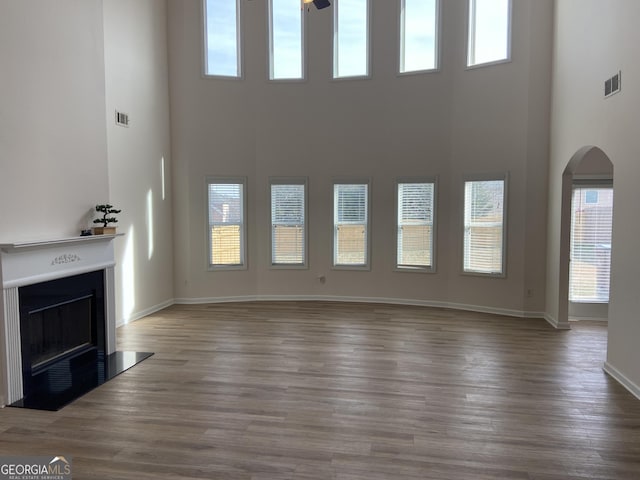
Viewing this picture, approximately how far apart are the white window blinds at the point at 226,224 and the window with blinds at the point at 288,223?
0.56 meters

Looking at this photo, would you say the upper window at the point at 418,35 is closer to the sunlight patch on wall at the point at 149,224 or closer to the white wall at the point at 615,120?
the white wall at the point at 615,120

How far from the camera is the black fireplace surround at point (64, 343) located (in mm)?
3783

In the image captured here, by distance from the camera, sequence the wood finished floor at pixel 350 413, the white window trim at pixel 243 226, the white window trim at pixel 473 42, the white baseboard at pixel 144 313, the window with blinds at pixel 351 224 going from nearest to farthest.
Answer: the wood finished floor at pixel 350 413 → the white baseboard at pixel 144 313 → the white window trim at pixel 473 42 → the white window trim at pixel 243 226 → the window with blinds at pixel 351 224

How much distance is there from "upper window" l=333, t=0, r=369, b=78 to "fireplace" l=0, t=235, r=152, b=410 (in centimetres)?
475

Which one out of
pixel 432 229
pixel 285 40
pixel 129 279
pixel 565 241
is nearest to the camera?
pixel 565 241

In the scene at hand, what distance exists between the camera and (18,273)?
12.0ft

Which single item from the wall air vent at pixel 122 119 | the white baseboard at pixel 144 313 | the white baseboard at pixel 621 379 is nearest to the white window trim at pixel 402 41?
the wall air vent at pixel 122 119

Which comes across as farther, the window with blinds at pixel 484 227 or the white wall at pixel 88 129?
the window with blinds at pixel 484 227

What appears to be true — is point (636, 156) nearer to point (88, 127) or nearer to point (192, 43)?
point (88, 127)

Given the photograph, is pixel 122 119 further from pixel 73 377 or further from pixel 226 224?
pixel 73 377

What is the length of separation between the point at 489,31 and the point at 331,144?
2930mm

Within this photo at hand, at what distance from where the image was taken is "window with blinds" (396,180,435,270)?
7.23 meters

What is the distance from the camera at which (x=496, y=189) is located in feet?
21.9

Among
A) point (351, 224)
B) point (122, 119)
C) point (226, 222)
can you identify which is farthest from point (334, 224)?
Result: point (122, 119)
